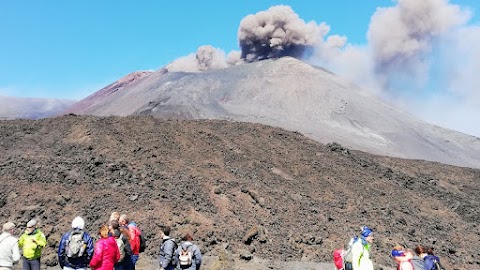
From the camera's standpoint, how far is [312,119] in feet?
179

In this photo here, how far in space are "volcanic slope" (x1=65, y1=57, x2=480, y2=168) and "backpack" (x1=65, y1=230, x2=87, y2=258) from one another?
38791 mm

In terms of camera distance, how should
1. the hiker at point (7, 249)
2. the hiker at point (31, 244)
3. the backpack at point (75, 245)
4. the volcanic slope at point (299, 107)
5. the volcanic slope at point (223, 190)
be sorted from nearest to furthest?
the backpack at point (75, 245) < the hiker at point (7, 249) < the hiker at point (31, 244) < the volcanic slope at point (223, 190) < the volcanic slope at point (299, 107)

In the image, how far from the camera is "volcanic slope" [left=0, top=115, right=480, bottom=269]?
1480 cm

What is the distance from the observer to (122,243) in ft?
23.4

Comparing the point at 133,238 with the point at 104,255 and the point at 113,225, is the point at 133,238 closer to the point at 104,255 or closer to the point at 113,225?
the point at 113,225

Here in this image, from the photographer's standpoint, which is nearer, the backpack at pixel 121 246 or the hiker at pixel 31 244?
the backpack at pixel 121 246

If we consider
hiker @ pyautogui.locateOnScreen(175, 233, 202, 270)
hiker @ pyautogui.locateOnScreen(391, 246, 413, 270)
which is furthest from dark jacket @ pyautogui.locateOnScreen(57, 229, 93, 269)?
hiker @ pyautogui.locateOnScreen(391, 246, 413, 270)

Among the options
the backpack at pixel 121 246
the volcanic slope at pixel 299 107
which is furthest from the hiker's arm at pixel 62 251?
the volcanic slope at pixel 299 107

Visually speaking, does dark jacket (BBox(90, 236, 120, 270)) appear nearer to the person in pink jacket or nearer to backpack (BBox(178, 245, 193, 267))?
the person in pink jacket

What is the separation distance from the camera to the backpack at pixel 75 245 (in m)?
6.73

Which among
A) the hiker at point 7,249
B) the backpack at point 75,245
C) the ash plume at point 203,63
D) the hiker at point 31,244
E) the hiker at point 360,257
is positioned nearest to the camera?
the hiker at point 360,257

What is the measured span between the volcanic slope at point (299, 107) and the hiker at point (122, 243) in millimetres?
38180

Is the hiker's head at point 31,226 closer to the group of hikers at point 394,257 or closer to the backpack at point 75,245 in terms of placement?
the backpack at point 75,245

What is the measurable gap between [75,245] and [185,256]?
1.57 m
